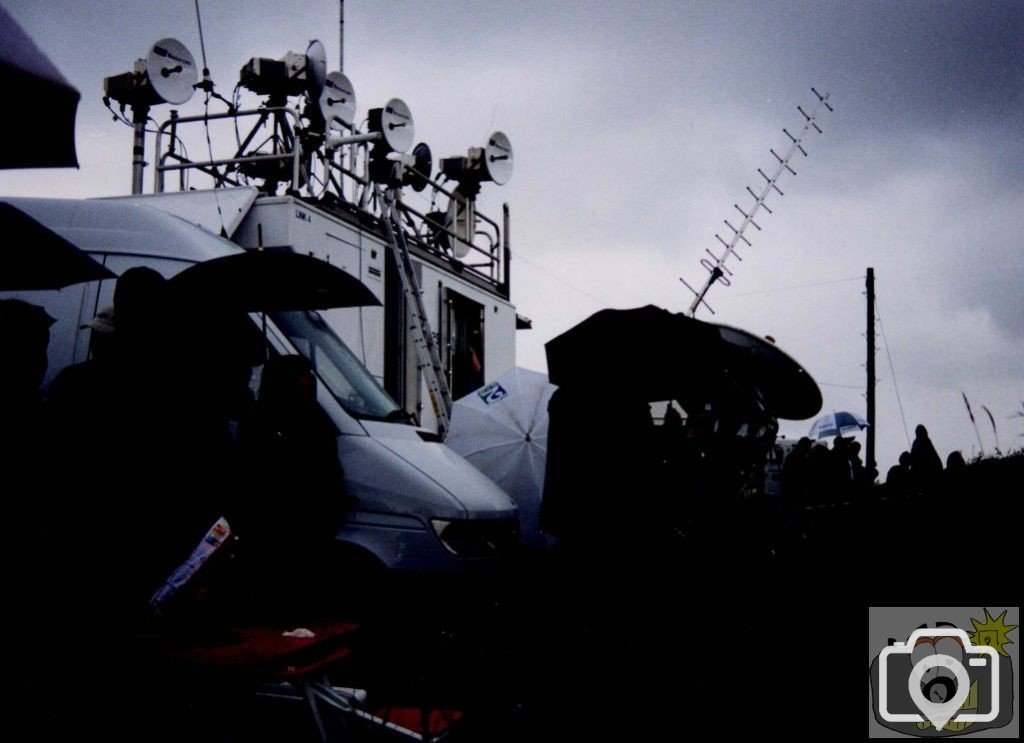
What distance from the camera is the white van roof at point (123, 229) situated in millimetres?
5598

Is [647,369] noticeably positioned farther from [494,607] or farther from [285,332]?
[285,332]

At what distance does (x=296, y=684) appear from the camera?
290cm

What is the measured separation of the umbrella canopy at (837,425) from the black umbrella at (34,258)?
1898cm

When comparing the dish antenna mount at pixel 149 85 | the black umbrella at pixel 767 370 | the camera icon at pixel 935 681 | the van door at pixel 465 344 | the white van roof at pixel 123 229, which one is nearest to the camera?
the camera icon at pixel 935 681

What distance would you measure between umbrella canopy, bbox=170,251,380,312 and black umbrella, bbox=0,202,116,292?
0.41 metres

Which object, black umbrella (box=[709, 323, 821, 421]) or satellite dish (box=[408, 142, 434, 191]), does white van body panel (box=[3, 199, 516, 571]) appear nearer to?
black umbrella (box=[709, 323, 821, 421])

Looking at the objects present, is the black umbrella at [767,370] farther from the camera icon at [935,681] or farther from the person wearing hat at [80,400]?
the person wearing hat at [80,400]

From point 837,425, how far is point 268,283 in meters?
18.1

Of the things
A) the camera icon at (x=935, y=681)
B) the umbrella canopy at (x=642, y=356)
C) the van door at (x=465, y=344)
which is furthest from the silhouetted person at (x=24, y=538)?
the van door at (x=465, y=344)

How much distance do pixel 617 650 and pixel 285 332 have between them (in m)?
2.75

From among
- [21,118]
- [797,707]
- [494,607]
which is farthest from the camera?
[494,607]

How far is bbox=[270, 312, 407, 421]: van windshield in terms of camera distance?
5.70 m

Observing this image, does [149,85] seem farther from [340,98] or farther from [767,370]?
[767,370]

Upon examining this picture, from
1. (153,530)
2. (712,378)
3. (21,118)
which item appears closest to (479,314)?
(712,378)
